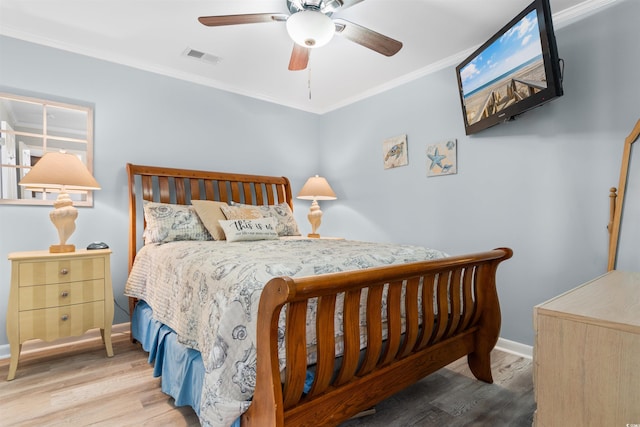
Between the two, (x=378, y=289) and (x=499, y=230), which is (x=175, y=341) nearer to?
(x=378, y=289)

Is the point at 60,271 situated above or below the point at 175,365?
above

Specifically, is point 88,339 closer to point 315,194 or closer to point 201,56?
point 315,194

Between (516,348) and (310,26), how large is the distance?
272cm

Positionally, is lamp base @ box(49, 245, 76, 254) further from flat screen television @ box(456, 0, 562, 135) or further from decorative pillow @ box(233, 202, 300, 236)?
flat screen television @ box(456, 0, 562, 135)

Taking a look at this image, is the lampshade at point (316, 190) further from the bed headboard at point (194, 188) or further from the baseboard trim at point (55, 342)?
the baseboard trim at point (55, 342)

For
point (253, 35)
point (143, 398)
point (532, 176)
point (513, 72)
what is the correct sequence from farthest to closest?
point (253, 35)
point (532, 176)
point (513, 72)
point (143, 398)

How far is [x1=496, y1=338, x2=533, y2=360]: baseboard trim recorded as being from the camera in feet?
8.16

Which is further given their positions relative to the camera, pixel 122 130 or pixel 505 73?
pixel 122 130

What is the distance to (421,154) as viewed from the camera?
3.29 m

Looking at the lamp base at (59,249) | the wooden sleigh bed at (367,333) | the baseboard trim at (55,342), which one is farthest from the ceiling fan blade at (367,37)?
the baseboard trim at (55,342)

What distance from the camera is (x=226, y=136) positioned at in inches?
145

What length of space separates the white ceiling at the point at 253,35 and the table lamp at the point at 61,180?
1041 mm

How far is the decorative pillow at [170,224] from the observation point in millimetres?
2709

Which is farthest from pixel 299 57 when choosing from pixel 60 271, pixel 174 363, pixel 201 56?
pixel 60 271
